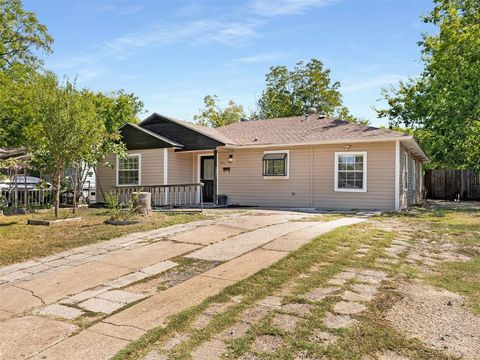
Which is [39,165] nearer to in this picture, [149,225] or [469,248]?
[149,225]

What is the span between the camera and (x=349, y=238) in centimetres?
710

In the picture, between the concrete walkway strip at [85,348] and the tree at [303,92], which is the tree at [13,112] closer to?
the concrete walkway strip at [85,348]

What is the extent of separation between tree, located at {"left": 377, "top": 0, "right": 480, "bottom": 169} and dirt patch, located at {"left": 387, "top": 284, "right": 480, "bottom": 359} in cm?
1474

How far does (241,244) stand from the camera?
21.6 ft

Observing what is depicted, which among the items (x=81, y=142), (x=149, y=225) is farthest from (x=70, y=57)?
(x=149, y=225)

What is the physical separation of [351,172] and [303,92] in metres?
22.2

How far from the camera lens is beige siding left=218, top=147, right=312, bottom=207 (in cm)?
1445

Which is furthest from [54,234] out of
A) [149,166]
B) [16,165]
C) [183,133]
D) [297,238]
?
[183,133]

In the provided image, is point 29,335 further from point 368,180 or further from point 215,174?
point 215,174

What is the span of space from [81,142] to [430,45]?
1857cm

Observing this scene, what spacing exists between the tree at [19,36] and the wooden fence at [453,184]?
76.7ft

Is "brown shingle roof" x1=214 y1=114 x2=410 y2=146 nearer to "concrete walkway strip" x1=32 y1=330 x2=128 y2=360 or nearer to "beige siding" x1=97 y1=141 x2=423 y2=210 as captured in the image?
"beige siding" x1=97 y1=141 x2=423 y2=210

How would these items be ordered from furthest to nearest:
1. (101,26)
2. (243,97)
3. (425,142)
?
1. (243,97)
2. (425,142)
3. (101,26)

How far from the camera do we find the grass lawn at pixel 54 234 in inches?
247
